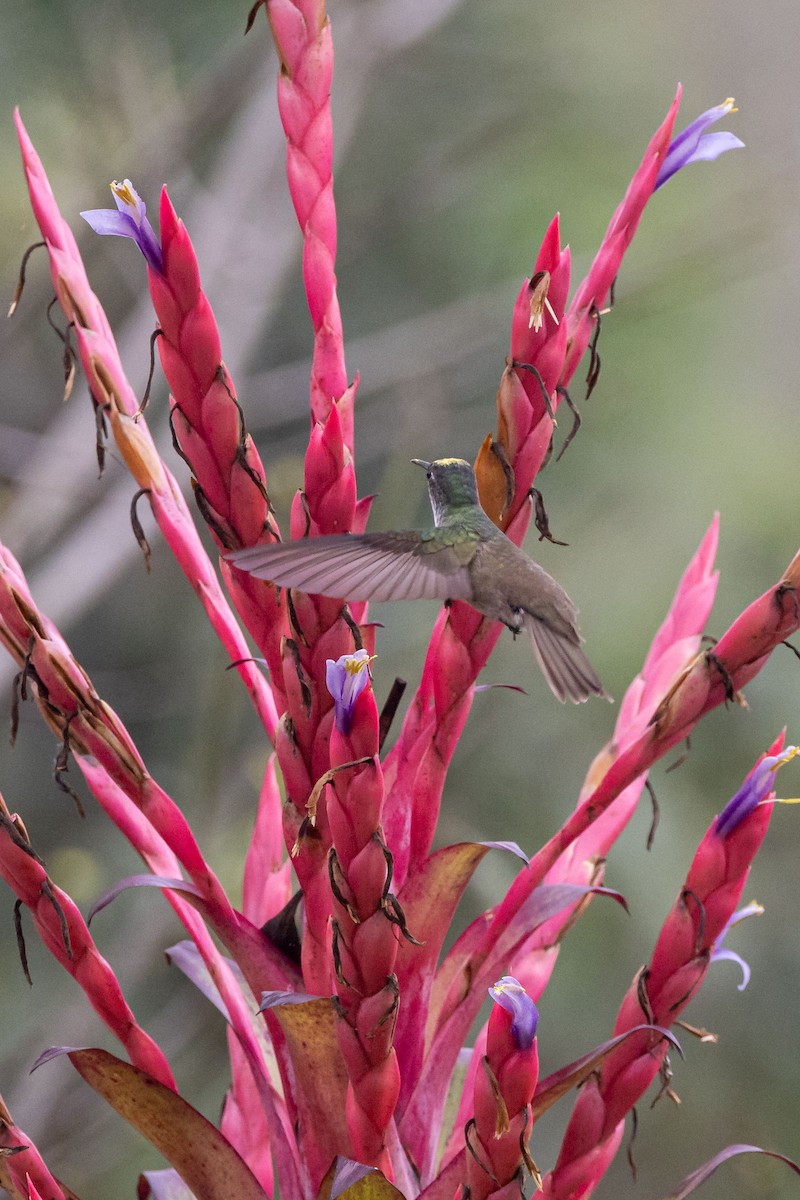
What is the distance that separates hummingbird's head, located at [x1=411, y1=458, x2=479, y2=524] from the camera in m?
1.90

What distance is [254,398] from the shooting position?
543cm

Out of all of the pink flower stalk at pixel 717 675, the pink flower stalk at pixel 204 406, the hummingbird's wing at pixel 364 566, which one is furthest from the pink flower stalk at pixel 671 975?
the pink flower stalk at pixel 204 406

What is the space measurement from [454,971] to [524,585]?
0.50 meters

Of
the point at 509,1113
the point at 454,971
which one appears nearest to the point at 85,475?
the point at 454,971

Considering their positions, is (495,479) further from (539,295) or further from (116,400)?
(116,400)

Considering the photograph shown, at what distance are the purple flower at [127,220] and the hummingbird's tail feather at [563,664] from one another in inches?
27.2

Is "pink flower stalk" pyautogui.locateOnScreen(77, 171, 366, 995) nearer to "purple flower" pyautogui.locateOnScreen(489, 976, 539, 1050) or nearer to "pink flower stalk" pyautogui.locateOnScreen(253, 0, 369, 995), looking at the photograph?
"pink flower stalk" pyautogui.locateOnScreen(253, 0, 369, 995)

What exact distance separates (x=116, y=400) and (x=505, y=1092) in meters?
0.80

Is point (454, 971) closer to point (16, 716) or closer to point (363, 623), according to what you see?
point (363, 623)

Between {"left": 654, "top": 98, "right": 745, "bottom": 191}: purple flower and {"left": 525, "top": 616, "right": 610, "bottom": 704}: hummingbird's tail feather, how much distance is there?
1.91 feet

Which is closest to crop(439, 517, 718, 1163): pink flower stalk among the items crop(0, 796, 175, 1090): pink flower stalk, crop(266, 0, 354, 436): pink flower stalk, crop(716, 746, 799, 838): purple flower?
crop(716, 746, 799, 838): purple flower

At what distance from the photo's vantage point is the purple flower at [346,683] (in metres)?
1.12

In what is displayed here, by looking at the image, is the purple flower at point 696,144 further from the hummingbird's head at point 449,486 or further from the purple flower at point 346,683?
the purple flower at point 346,683

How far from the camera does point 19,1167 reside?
1.29 meters
